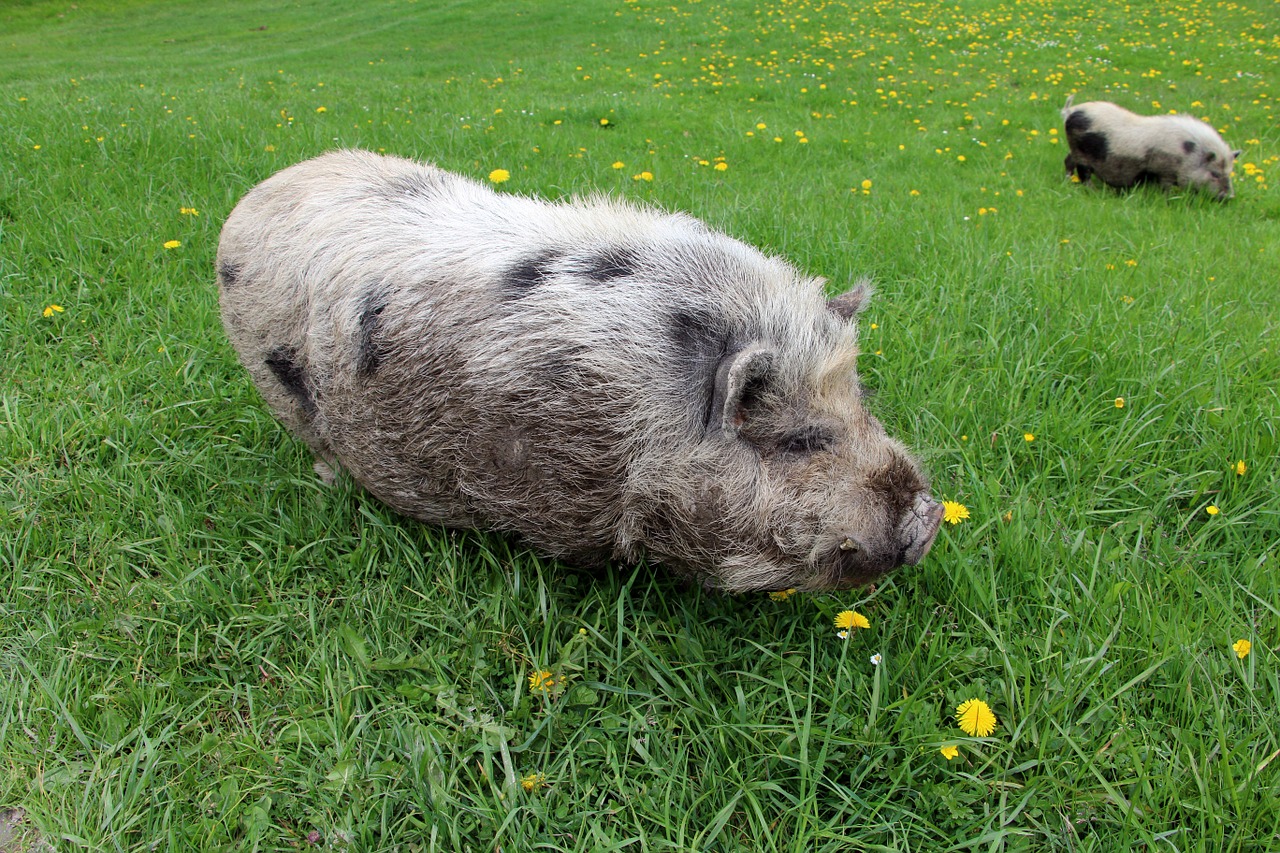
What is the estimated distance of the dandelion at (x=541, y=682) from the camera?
2467 millimetres

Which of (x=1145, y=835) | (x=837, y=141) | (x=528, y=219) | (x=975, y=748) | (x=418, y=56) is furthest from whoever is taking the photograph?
(x=418, y=56)

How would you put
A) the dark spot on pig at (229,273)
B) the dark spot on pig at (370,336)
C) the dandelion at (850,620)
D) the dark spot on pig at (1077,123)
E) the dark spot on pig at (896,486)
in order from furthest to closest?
the dark spot on pig at (1077,123) < the dark spot on pig at (229,273) < the dark spot on pig at (370,336) < the dandelion at (850,620) < the dark spot on pig at (896,486)

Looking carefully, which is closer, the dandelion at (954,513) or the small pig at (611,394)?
the small pig at (611,394)

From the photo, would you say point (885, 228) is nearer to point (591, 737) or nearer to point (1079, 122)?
point (1079, 122)

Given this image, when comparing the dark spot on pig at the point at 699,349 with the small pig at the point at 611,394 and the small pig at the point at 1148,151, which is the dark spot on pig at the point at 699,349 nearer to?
the small pig at the point at 611,394

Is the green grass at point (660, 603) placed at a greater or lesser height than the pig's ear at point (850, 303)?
lesser

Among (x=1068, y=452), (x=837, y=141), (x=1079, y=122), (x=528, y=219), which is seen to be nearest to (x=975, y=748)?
(x=1068, y=452)

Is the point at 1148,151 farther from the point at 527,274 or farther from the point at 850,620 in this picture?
the point at 527,274

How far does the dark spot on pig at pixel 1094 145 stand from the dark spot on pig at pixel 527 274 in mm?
6797

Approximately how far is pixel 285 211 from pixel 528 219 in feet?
3.58

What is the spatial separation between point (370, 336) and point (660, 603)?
138 cm

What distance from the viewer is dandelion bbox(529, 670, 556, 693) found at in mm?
2467

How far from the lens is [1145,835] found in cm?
197

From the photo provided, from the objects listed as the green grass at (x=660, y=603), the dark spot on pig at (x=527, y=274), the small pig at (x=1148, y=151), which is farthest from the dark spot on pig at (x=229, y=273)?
the small pig at (x=1148, y=151)
